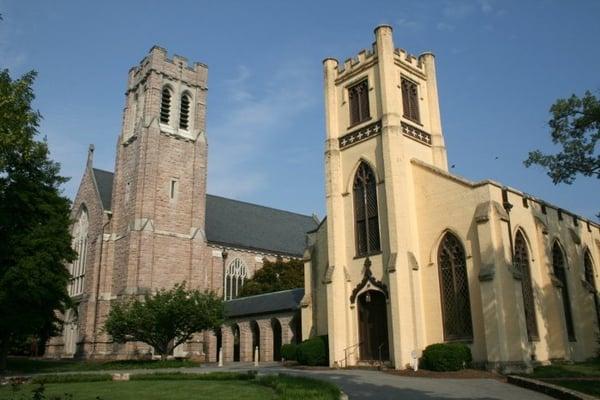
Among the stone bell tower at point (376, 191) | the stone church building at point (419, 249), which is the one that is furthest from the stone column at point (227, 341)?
the stone bell tower at point (376, 191)

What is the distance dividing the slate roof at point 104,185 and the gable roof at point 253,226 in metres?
8.98

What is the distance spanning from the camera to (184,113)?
46156mm

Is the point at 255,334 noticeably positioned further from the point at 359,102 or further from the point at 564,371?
the point at 564,371

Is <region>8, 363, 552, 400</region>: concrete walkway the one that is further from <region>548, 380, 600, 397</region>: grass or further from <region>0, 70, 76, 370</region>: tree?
<region>0, 70, 76, 370</region>: tree

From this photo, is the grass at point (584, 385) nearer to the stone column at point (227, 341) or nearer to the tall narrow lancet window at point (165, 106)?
the stone column at point (227, 341)

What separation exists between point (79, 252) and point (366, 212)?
103 feet

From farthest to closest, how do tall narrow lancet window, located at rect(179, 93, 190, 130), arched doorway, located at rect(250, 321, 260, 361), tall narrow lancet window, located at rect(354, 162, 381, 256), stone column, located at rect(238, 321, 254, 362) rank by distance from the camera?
tall narrow lancet window, located at rect(179, 93, 190, 130) → arched doorway, located at rect(250, 321, 260, 361) → stone column, located at rect(238, 321, 254, 362) → tall narrow lancet window, located at rect(354, 162, 381, 256)

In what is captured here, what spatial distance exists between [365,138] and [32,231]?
1821 cm

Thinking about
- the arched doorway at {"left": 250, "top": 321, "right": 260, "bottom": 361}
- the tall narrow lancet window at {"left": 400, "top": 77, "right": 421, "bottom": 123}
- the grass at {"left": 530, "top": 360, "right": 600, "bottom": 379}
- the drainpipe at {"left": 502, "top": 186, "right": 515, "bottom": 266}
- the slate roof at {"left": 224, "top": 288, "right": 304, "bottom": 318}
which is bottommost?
the grass at {"left": 530, "top": 360, "right": 600, "bottom": 379}

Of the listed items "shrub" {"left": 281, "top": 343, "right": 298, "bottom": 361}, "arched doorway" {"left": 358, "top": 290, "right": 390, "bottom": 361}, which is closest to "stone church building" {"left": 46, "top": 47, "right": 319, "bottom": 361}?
"shrub" {"left": 281, "top": 343, "right": 298, "bottom": 361}

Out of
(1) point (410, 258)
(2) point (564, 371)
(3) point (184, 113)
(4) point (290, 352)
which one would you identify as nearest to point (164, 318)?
(4) point (290, 352)

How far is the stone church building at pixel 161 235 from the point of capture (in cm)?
3775

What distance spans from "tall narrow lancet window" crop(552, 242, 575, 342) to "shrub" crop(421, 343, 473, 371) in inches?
296

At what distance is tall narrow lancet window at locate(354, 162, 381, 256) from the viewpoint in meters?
23.7
